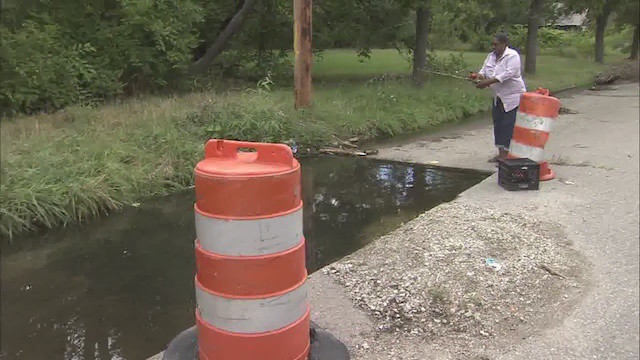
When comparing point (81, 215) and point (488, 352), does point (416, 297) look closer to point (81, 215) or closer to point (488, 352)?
point (488, 352)

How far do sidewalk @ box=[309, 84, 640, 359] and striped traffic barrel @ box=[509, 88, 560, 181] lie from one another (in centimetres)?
45

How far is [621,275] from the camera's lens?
4.82m

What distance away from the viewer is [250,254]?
2854 mm

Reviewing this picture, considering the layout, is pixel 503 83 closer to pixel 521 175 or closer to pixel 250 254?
pixel 521 175

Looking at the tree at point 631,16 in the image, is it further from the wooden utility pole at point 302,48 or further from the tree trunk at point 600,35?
the wooden utility pole at point 302,48

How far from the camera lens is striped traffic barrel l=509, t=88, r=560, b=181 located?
24.8ft

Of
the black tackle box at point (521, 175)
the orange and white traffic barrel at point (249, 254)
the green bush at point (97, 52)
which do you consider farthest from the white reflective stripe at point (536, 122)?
the green bush at point (97, 52)

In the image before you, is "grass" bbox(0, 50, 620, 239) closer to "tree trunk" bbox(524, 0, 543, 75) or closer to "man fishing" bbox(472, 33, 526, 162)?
"man fishing" bbox(472, 33, 526, 162)

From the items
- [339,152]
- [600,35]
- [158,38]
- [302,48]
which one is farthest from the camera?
[600,35]

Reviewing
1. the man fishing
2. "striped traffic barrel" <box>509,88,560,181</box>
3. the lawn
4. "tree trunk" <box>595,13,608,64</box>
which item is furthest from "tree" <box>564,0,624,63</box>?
"striped traffic barrel" <box>509,88,560,181</box>

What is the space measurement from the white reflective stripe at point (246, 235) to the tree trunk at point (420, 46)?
15.0 m

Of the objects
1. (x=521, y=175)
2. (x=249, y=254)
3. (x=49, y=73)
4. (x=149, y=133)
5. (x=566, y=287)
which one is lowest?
(x=566, y=287)

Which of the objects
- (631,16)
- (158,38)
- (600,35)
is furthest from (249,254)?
(600,35)

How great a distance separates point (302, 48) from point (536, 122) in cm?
498
